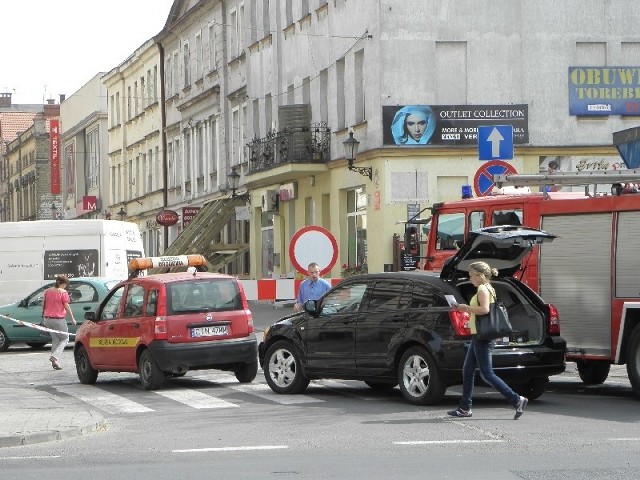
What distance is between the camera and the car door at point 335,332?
60.5 feet

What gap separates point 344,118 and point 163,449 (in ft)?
92.5

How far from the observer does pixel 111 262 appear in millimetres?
36781

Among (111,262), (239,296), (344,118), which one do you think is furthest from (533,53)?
(239,296)

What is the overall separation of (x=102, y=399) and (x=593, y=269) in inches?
260

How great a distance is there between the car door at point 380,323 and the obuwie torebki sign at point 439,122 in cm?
1960

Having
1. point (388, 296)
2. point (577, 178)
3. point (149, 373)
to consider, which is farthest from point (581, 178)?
point (149, 373)

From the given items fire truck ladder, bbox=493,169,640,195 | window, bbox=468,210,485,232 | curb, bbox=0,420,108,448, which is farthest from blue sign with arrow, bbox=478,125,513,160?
curb, bbox=0,420,108,448

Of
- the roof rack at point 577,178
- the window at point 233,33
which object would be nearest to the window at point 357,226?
the window at point 233,33

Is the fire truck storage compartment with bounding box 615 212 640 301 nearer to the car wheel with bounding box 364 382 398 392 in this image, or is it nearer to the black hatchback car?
the black hatchback car

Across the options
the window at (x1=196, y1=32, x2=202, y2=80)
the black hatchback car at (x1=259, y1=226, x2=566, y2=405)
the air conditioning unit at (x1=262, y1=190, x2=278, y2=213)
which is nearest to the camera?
the black hatchback car at (x1=259, y1=226, x2=566, y2=405)

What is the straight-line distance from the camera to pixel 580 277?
1884cm

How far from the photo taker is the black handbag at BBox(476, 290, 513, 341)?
15.9 meters

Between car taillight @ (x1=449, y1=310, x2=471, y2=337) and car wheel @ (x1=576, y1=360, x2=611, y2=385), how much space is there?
363 cm

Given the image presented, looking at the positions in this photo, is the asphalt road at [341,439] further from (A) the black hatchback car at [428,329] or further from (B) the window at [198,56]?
(B) the window at [198,56]
